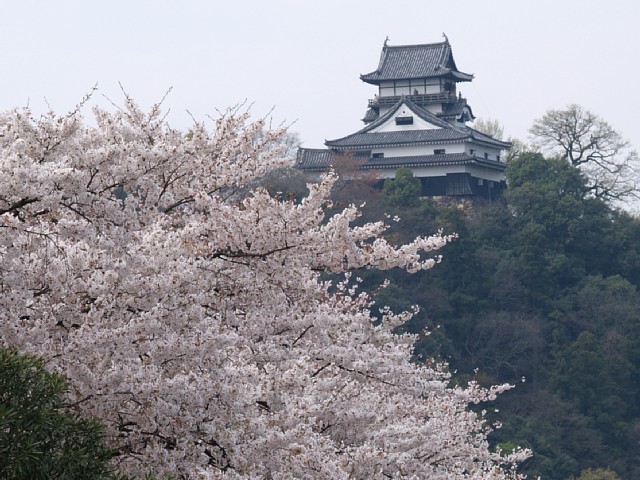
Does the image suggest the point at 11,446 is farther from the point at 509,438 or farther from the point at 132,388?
the point at 509,438

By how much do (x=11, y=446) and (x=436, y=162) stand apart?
51.6 meters

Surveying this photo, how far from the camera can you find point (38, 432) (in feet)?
18.0

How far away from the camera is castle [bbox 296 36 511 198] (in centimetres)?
5641

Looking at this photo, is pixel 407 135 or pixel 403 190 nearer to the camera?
pixel 403 190

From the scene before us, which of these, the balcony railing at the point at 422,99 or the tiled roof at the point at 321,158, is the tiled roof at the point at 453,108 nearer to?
the balcony railing at the point at 422,99

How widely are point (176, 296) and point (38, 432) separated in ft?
4.97

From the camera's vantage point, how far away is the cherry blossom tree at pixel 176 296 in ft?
21.5

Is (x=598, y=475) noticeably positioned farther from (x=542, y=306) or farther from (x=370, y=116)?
(x=370, y=116)

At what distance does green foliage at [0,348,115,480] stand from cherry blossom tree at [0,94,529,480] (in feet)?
2.43

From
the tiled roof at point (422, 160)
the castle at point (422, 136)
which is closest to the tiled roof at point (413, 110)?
the castle at point (422, 136)

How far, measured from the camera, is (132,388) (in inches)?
267

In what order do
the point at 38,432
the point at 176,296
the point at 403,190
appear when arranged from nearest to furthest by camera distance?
the point at 38,432 < the point at 176,296 < the point at 403,190

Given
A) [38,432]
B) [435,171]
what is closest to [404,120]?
[435,171]

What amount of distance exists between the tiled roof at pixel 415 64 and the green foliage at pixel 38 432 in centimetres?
5572
